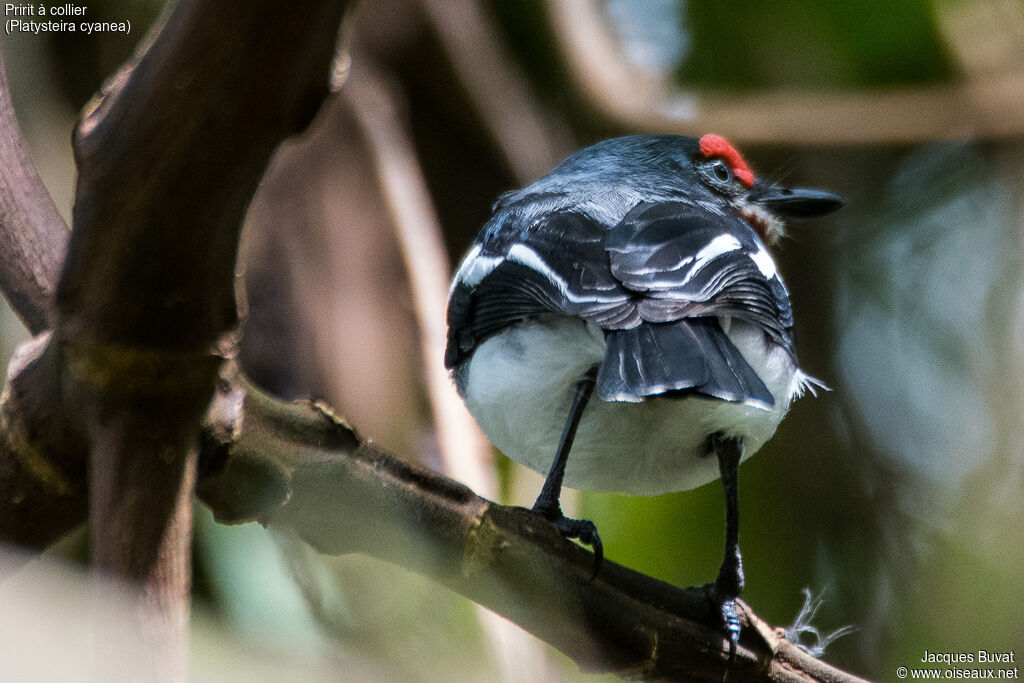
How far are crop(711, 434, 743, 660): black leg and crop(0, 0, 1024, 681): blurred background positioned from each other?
37.8 inches

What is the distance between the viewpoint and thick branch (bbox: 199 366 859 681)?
1353 millimetres

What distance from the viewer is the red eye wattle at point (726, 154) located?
3.34 meters

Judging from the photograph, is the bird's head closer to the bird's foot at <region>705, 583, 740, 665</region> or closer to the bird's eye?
the bird's eye

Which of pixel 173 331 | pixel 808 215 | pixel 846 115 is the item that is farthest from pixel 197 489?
pixel 846 115

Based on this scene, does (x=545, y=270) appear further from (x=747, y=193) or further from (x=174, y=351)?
(x=747, y=193)

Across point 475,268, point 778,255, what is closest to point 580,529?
point 475,268

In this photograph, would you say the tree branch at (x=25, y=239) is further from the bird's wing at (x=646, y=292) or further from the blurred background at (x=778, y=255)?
the blurred background at (x=778, y=255)

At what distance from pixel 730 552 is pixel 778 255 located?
2673 mm

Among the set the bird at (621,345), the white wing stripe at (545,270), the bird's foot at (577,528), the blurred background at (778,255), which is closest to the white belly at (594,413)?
the bird at (621,345)

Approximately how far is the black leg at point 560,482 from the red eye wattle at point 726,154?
1365 mm

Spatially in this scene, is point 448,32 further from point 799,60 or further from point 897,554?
point 897,554

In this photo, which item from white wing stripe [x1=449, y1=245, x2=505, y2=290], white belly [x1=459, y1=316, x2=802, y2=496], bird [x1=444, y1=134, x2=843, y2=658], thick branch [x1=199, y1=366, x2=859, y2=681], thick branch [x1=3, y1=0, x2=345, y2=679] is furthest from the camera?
white wing stripe [x1=449, y1=245, x2=505, y2=290]

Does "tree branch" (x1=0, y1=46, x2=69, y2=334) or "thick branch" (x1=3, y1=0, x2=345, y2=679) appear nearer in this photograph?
"thick branch" (x1=3, y1=0, x2=345, y2=679)

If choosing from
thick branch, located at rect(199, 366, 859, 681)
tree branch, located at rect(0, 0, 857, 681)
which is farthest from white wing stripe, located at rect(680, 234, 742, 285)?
tree branch, located at rect(0, 0, 857, 681)
